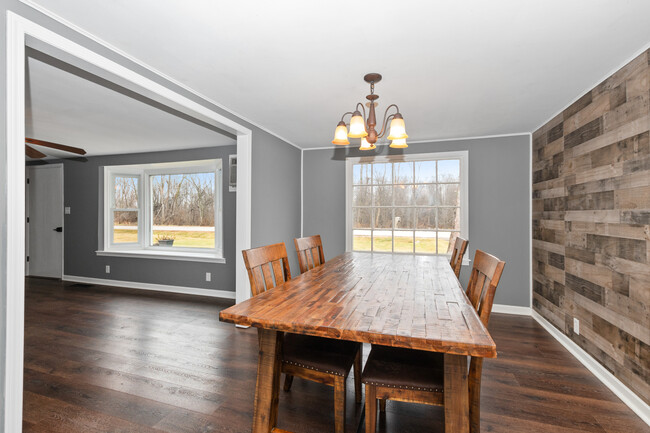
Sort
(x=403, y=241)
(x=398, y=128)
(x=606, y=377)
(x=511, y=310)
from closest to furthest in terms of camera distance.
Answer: (x=398, y=128), (x=606, y=377), (x=511, y=310), (x=403, y=241)

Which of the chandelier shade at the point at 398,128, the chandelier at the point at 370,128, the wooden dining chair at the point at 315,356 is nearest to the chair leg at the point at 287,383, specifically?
the wooden dining chair at the point at 315,356

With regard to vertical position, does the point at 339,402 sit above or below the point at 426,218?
below

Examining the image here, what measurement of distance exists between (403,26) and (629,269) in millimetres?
2192

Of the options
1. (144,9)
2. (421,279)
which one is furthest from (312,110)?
(421,279)

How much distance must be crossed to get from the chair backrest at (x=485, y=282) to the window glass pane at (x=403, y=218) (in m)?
2.67

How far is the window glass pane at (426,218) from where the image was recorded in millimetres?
4434

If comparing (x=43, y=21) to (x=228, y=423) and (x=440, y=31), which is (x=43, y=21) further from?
(x=228, y=423)

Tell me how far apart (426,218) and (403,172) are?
0.74 m

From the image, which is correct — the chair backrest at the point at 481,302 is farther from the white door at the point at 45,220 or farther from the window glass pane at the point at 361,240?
the white door at the point at 45,220

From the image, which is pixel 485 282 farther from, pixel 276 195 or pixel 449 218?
pixel 276 195

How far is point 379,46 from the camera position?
200 cm

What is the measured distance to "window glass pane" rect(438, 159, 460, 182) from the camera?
4352 mm

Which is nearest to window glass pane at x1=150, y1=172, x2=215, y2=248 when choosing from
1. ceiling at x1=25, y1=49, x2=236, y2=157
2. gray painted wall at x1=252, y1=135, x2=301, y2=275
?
ceiling at x1=25, y1=49, x2=236, y2=157

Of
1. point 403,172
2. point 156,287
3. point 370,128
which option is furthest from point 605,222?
point 156,287
